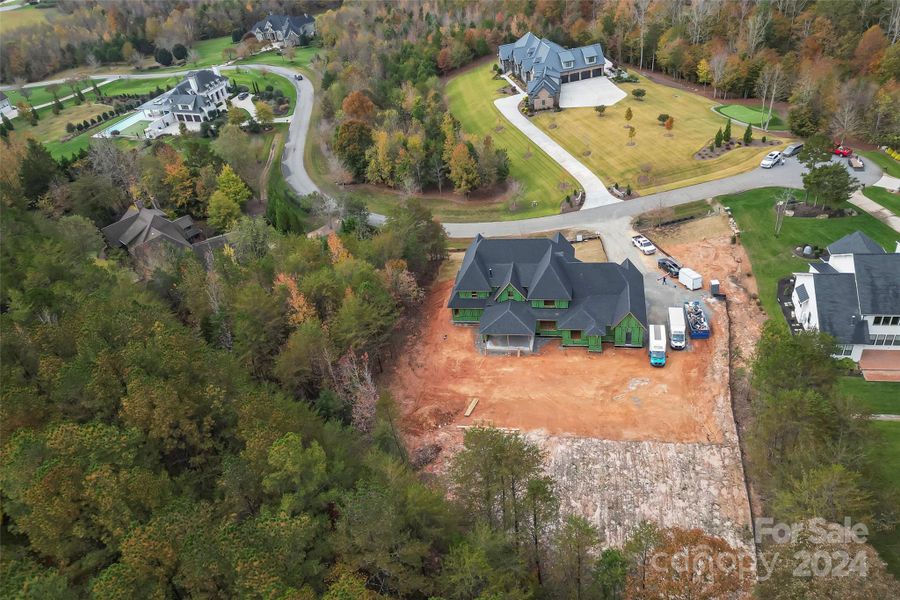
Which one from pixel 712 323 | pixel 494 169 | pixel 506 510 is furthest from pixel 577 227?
pixel 506 510

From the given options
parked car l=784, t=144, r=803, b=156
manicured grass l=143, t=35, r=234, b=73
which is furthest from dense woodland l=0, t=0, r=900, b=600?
manicured grass l=143, t=35, r=234, b=73

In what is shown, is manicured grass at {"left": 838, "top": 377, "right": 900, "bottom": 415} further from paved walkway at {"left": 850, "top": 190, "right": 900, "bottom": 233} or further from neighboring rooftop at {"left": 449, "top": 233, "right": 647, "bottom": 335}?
paved walkway at {"left": 850, "top": 190, "right": 900, "bottom": 233}

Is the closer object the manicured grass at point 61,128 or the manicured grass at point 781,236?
the manicured grass at point 781,236

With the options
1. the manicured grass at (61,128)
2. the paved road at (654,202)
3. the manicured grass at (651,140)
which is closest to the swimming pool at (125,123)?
the manicured grass at (61,128)

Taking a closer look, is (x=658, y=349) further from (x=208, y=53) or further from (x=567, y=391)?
(x=208, y=53)

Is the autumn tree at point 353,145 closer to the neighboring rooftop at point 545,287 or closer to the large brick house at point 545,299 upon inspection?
the neighboring rooftop at point 545,287

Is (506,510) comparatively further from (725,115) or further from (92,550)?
(725,115)

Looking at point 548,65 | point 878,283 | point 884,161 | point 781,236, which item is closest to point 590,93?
point 548,65
